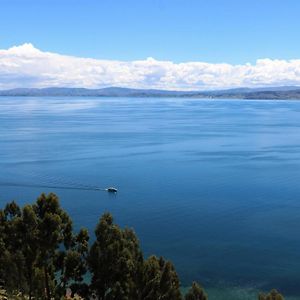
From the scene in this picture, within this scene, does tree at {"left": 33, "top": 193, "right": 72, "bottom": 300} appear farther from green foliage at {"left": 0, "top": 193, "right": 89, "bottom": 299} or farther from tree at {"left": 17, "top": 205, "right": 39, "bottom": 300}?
tree at {"left": 17, "top": 205, "right": 39, "bottom": 300}

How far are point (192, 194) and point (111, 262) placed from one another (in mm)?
31210

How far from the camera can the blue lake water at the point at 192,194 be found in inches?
1312

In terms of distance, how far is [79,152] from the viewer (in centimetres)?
8131

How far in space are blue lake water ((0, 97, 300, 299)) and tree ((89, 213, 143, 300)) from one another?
378 inches

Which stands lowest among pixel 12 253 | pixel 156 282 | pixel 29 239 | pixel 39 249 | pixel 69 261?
pixel 69 261

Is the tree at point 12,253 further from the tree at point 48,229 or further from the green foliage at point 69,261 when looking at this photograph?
the tree at point 48,229

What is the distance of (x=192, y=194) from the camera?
169ft

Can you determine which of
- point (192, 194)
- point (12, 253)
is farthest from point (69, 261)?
point (192, 194)

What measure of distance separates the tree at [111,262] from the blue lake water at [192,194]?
9.60m

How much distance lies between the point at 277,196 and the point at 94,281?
33827mm

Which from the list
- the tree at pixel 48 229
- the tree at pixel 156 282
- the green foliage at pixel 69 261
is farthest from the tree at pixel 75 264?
the tree at pixel 156 282

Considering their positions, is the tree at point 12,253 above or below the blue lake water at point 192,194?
above

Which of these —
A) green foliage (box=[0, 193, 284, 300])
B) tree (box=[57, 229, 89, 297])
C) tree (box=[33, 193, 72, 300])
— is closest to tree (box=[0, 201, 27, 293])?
green foliage (box=[0, 193, 284, 300])

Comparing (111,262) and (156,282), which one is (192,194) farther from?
(156,282)
